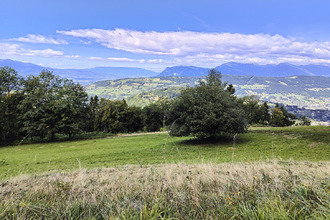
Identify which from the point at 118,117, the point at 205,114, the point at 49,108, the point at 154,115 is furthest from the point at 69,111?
the point at 154,115

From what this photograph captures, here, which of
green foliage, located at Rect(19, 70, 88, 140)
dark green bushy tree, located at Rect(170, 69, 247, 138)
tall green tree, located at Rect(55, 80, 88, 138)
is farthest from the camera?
tall green tree, located at Rect(55, 80, 88, 138)

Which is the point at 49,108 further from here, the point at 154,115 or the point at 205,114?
the point at 154,115

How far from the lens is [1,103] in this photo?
1537 inches

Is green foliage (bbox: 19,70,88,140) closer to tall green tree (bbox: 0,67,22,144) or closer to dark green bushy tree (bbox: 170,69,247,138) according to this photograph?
tall green tree (bbox: 0,67,22,144)

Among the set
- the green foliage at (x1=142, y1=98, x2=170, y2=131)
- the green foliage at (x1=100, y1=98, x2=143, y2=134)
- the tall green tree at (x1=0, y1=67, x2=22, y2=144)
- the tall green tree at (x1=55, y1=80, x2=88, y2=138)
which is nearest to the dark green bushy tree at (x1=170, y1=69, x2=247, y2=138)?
the tall green tree at (x1=55, y1=80, x2=88, y2=138)

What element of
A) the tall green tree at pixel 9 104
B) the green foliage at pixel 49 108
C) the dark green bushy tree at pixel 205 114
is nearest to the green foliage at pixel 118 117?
the green foliage at pixel 49 108

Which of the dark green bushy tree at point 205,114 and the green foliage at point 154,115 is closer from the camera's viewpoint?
the dark green bushy tree at point 205,114

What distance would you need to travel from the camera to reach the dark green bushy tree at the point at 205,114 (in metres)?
23.6

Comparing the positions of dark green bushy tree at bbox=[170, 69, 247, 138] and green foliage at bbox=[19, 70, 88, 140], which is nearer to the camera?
dark green bushy tree at bbox=[170, 69, 247, 138]

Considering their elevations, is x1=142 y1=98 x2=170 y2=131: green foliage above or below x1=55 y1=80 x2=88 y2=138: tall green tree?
below

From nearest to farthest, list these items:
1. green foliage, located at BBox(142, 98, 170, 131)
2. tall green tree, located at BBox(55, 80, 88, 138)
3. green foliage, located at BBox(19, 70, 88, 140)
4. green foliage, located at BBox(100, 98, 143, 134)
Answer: green foliage, located at BBox(19, 70, 88, 140) → tall green tree, located at BBox(55, 80, 88, 138) → green foliage, located at BBox(100, 98, 143, 134) → green foliage, located at BBox(142, 98, 170, 131)

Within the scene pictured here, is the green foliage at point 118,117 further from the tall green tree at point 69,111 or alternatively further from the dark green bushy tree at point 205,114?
the dark green bushy tree at point 205,114

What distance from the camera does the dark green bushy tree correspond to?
23.6 m

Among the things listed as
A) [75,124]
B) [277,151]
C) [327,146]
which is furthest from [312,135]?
[75,124]
